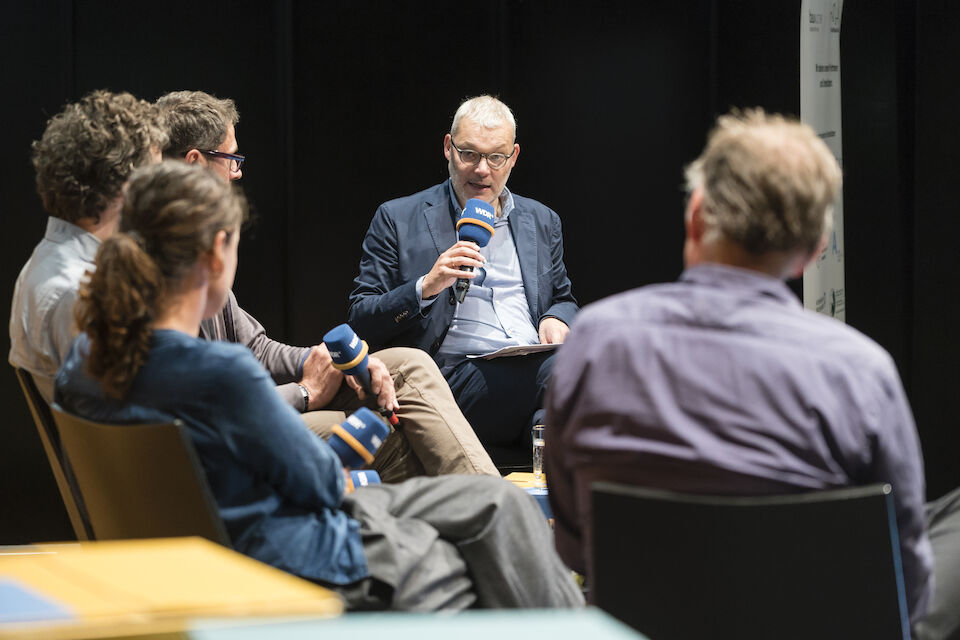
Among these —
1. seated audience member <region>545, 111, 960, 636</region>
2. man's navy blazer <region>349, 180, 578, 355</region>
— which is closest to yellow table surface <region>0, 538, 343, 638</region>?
seated audience member <region>545, 111, 960, 636</region>

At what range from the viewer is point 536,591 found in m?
1.95

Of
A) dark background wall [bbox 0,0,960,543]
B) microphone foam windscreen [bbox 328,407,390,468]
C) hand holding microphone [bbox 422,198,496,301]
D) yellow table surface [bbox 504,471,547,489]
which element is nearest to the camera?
microphone foam windscreen [bbox 328,407,390,468]

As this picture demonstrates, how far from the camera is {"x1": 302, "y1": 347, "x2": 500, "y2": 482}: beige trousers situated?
Result: 3143 millimetres

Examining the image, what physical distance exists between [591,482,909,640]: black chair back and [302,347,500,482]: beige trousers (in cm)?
169

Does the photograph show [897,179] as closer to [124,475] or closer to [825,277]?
[825,277]

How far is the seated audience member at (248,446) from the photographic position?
71.3 inches

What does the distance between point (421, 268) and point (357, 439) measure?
6.49 ft

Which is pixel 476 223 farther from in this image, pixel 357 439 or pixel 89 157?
pixel 357 439

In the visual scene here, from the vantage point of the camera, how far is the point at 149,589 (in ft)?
3.08

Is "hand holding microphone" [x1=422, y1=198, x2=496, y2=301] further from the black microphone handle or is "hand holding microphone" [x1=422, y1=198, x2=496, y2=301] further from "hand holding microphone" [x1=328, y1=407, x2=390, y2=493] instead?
"hand holding microphone" [x1=328, y1=407, x2=390, y2=493]

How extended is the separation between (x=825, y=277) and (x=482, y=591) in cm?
260

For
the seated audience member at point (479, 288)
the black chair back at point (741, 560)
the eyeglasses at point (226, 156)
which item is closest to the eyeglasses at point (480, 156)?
the seated audience member at point (479, 288)

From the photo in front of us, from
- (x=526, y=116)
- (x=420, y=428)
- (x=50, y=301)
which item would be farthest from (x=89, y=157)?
(x=526, y=116)

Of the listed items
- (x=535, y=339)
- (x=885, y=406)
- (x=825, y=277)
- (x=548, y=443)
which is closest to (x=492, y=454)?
(x=535, y=339)
